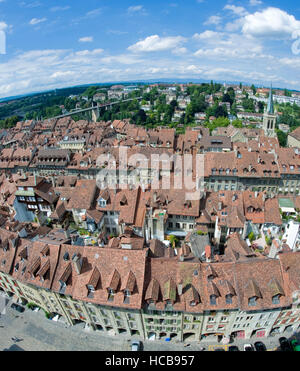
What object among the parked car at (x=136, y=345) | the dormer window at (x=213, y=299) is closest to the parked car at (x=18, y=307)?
the parked car at (x=136, y=345)

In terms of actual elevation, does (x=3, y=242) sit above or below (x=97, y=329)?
above

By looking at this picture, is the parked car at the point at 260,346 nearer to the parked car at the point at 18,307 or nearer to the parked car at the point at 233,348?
the parked car at the point at 233,348

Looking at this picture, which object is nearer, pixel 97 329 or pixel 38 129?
pixel 97 329

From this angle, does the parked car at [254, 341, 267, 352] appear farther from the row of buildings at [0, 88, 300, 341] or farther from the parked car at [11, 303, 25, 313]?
the parked car at [11, 303, 25, 313]

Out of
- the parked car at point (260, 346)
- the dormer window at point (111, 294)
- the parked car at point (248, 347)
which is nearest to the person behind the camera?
the dormer window at point (111, 294)

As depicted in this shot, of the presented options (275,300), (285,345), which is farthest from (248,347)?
(275,300)

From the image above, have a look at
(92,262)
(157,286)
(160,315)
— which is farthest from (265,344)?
(92,262)

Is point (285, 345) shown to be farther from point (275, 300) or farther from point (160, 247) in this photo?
point (160, 247)

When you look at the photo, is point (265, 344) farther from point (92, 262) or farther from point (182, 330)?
point (92, 262)
